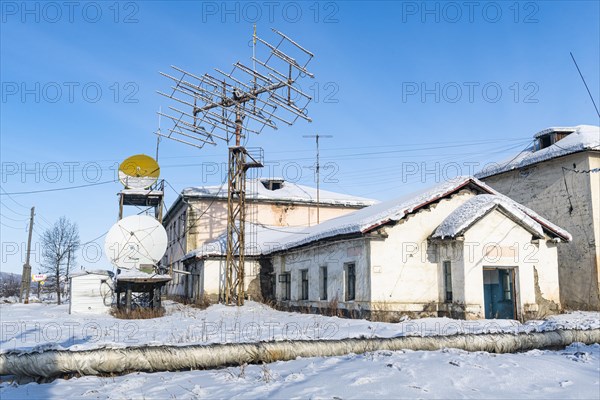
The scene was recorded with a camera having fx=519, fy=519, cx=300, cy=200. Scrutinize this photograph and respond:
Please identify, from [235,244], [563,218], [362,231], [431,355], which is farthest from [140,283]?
[563,218]

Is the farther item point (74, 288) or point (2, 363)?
point (74, 288)

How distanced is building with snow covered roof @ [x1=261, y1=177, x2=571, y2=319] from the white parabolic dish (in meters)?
7.86

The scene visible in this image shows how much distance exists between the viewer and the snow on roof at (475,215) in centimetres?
1645

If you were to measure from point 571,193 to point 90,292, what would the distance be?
20.9 meters

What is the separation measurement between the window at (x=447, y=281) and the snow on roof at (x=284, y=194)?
17578 millimetres

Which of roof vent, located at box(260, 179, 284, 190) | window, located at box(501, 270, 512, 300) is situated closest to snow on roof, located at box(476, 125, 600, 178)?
window, located at box(501, 270, 512, 300)

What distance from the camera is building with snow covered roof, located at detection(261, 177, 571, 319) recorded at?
1664 centimetres

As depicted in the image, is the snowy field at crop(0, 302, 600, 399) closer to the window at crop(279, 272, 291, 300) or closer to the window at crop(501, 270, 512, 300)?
the window at crop(501, 270, 512, 300)

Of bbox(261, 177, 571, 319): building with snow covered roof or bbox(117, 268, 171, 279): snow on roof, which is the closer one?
bbox(261, 177, 571, 319): building with snow covered roof

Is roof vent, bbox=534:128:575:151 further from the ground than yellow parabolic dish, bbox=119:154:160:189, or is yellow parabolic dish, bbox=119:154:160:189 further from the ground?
roof vent, bbox=534:128:575:151

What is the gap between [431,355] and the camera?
25.7 feet

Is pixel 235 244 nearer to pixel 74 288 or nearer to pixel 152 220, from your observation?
pixel 152 220

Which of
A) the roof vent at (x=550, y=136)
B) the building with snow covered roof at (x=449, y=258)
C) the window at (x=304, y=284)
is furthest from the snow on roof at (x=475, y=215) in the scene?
the roof vent at (x=550, y=136)

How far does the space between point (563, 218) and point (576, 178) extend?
1.85 meters
